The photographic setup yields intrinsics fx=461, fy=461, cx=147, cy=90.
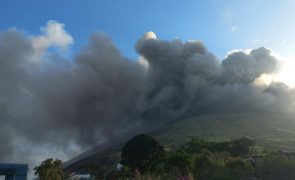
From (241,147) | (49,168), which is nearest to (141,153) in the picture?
(241,147)

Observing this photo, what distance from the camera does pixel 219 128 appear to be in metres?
198

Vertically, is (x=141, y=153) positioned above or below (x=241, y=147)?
below

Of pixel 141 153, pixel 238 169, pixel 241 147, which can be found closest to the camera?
pixel 238 169

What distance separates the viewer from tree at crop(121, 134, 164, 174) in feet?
280

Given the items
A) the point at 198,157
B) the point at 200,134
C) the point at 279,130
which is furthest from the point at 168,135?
the point at 198,157

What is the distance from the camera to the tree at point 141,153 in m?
85.3

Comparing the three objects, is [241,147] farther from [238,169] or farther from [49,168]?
[49,168]

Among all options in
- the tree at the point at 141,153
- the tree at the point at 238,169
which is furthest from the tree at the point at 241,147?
the tree at the point at 238,169

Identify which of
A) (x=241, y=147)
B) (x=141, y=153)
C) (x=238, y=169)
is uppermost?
(x=241, y=147)

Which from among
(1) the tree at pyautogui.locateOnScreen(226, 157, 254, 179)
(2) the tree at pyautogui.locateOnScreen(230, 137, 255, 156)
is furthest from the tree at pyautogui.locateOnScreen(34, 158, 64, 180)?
(2) the tree at pyautogui.locateOnScreen(230, 137, 255, 156)

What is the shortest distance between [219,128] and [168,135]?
26.3 metres

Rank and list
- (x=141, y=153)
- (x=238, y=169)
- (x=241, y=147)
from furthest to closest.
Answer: (x=241, y=147) < (x=141, y=153) < (x=238, y=169)

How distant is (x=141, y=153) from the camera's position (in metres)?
86.7

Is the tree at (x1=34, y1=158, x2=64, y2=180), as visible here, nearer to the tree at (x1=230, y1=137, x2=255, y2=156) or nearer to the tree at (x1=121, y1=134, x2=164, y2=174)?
the tree at (x1=121, y1=134, x2=164, y2=174)
